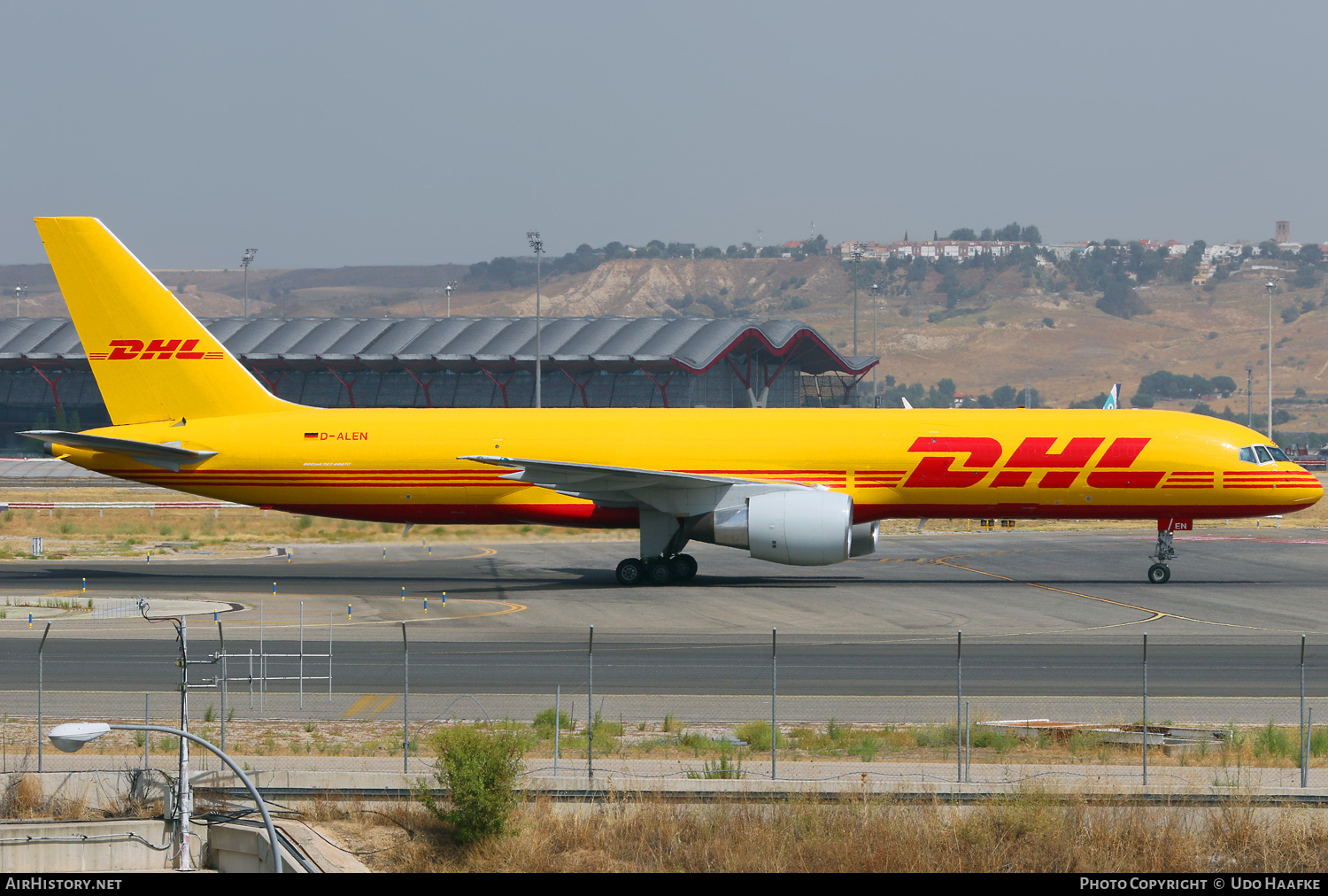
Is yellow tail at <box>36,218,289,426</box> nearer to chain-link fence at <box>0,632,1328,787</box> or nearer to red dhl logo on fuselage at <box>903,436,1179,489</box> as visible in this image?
chain-link fence at <box>0,632,1328,787</box>

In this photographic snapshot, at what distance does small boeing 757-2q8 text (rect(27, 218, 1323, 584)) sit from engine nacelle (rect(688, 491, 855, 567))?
5 cm

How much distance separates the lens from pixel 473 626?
30.4m

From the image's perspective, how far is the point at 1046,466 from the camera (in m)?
37.1

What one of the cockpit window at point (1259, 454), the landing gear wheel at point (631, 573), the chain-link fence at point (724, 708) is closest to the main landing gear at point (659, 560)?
the landing gear wheel at point (631, 573)

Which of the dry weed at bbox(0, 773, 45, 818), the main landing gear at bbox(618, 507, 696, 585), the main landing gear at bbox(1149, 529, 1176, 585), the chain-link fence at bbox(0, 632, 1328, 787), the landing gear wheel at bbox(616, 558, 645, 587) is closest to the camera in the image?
the dry weed at bbox(0, 773, 45, 818)

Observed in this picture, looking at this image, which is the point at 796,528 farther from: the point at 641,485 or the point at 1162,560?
the point at 1162,560

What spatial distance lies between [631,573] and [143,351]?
16094mm

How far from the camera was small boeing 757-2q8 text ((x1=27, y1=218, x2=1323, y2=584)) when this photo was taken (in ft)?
122

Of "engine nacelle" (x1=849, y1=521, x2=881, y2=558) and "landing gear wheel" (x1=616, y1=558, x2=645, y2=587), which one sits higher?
"engine nacelle" (x1=849, y1=521, x2=881, y2=558)

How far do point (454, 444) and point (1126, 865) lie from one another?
27.1 metres

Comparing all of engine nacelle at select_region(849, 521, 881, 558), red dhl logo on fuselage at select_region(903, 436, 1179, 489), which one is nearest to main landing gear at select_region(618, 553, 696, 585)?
engine nacelle at select_region(849, 521, 881, 558)

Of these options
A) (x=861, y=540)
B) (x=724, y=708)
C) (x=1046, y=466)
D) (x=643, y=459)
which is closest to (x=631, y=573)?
(x=643, y=459)
